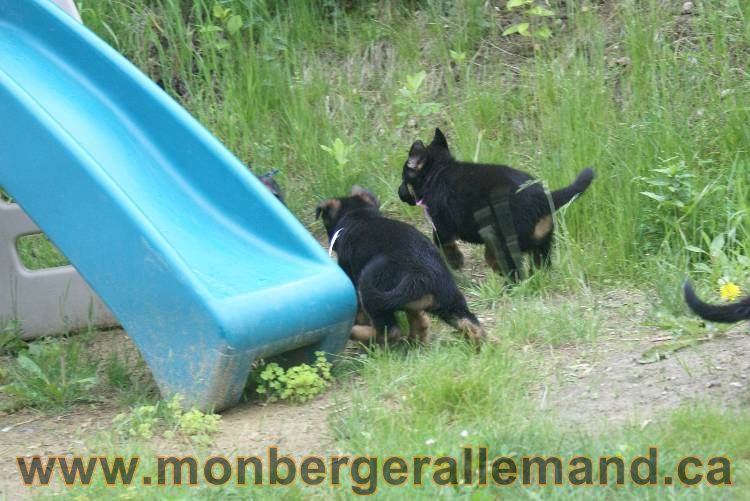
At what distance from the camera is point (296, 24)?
8.91m

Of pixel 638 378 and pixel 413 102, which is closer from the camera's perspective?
pixel 638 378

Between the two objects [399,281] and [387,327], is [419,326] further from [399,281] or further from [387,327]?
[399,281]

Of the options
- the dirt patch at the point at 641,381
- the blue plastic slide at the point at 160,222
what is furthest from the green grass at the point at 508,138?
the blue plastic slide at the point at 160,222

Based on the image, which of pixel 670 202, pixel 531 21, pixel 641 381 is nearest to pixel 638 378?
pixel 641 381

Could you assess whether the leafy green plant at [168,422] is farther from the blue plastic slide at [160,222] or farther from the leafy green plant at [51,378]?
the leafy green plant at [51,378]

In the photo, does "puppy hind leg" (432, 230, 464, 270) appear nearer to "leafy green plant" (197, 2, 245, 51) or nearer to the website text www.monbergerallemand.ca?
the website text www.monbergerallemand.ca

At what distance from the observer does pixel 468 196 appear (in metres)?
6.34

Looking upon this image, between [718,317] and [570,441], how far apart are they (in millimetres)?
846

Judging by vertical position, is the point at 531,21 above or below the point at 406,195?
above

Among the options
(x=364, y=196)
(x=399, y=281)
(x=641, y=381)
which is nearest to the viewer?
(x=641, y=381)

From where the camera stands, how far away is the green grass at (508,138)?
14.5 ft

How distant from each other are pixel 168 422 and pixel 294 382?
609 millimetres

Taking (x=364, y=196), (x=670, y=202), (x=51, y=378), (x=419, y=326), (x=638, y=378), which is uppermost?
(x=364, y=196)

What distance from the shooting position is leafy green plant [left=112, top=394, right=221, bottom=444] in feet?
15.1
